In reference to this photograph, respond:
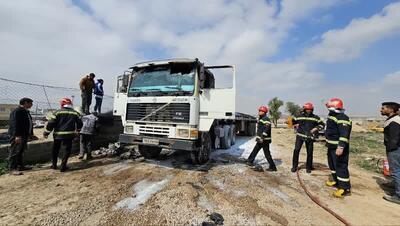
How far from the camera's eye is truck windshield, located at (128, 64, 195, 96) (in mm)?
6477

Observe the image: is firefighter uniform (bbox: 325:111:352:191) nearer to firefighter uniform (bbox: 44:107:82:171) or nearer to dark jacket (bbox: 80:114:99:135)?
firefighter uniform (bbox: 44:107:82:171)

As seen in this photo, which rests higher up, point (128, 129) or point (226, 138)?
point (128, 129)

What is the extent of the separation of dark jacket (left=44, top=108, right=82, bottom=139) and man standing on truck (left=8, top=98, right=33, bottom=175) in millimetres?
475

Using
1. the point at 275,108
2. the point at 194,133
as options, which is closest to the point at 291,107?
the point at 275,108

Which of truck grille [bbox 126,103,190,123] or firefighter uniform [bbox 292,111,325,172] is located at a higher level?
truck grille [bbox 126,103,190,123]

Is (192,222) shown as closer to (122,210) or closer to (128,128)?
(122,210)

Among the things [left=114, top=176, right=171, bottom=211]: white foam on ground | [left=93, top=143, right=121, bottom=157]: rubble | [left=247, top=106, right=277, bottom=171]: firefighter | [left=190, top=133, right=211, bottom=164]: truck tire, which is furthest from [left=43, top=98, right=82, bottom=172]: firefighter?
[left=247, top=106, right=277, bottom=171]: firefighter

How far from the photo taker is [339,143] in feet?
16.5

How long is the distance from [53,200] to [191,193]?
239cm

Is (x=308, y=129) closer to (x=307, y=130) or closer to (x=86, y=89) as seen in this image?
(x=307, y=130)

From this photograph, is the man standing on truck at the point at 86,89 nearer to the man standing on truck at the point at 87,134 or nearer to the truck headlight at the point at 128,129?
the man standing on truck at the point at 87,134

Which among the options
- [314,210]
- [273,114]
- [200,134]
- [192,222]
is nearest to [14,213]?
[192,222]

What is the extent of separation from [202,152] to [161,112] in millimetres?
1586

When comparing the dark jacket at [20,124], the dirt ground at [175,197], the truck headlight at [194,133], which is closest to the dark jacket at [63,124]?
the dark jacket at [20,124]
